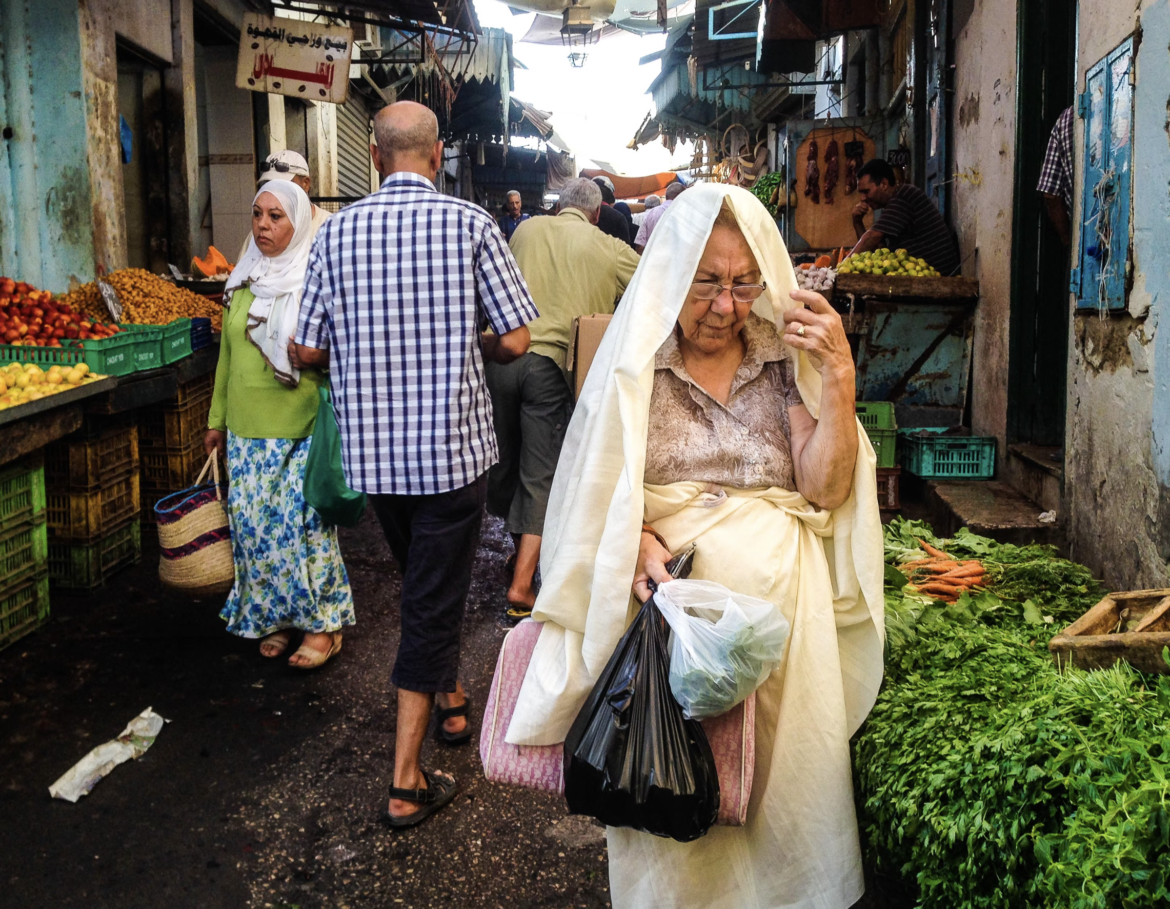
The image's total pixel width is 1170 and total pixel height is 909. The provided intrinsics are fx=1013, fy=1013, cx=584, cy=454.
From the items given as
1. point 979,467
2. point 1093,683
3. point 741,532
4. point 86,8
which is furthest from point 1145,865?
point 86,8

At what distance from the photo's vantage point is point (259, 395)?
4402 mm

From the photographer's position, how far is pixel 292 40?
9344mm

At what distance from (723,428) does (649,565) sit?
40 cm

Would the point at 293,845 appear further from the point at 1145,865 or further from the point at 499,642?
the point at 1145,865

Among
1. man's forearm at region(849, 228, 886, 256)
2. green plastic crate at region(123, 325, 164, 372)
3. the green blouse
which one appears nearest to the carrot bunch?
the green blouse

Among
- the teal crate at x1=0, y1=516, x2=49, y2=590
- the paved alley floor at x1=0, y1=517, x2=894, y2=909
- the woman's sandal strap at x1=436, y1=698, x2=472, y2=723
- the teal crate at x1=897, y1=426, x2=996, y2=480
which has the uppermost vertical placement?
the teal crate at x1=897, y1=426, x2=996, y2=480

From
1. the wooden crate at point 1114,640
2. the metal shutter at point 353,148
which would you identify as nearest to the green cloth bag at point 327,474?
the wooden crate at point 1114,640

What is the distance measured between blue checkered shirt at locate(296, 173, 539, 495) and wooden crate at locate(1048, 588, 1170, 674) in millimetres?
1883

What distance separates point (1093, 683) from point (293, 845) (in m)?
2.42

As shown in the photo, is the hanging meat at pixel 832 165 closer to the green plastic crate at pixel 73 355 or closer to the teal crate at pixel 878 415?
the teal crate at pixel 878 415

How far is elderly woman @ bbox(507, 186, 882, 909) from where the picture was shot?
226cm

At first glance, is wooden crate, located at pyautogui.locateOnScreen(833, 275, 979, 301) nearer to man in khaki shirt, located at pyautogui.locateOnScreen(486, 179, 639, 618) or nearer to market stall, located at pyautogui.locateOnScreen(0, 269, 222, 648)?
man in khaki shirt, located at pyautogui.locateOnScreen(486, 179, 639, 618)

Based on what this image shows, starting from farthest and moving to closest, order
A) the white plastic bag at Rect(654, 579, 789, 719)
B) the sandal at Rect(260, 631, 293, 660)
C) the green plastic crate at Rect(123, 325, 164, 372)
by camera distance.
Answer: the green plastic crate at Rect(123, 325, 164, 372)
the sandal at Rect(260, 631, 293, 660)
the white plastic bag at Rect(654, 579, 789, 719)

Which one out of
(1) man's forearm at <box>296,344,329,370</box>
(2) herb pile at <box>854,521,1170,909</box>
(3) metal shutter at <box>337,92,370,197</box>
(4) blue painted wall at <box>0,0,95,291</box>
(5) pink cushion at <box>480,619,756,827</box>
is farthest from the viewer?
(3) metal shutter at <box>337,92,370,197</box>
